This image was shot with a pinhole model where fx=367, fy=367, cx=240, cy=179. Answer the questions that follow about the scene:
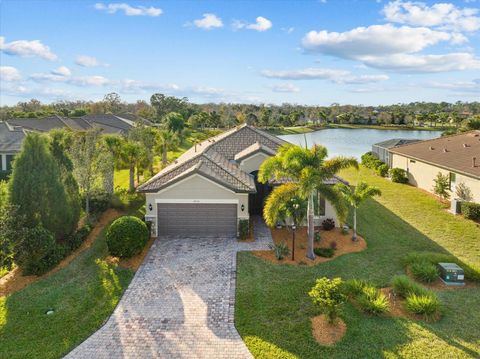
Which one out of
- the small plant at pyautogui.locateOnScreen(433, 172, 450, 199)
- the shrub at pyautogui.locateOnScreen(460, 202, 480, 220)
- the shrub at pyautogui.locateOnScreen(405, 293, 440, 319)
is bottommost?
the shrub at pyautogui.locateOnScreen(405, 293, 440, 319)

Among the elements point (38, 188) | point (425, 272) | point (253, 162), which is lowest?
point (425, 272)

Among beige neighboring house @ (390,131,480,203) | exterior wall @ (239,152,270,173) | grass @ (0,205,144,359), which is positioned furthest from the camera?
beige neighboring house @ (390,131,480,203)

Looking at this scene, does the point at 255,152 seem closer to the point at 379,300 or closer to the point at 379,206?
the point at 379,206

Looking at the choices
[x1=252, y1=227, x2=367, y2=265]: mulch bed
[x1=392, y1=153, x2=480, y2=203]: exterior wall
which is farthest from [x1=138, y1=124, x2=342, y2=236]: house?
[x1=392, y1=153, x2=480, y2=203]: exterior wall

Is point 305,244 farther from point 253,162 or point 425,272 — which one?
point 253,162

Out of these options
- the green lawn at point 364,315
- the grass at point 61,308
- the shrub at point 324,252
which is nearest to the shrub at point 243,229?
the green lawn at point 364,315

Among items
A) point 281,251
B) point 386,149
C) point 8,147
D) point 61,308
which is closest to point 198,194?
point 281,251

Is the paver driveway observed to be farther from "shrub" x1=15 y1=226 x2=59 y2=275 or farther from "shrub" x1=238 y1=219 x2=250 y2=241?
"shrub" x1=15 y1=226 x2=59 y2=275
